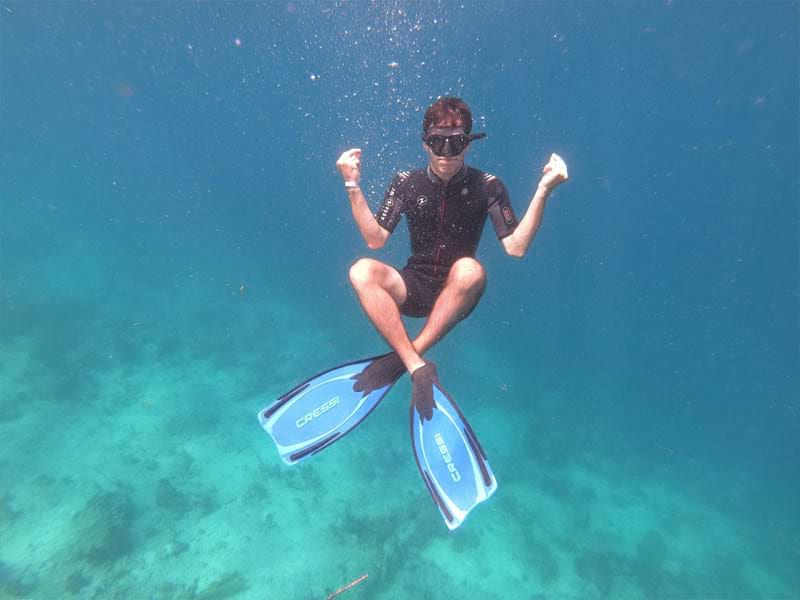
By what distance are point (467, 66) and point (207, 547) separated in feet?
85.3

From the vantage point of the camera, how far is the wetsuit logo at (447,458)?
11.4ft

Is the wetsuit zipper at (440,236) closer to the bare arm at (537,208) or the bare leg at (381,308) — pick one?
the bare arm at (537,208)

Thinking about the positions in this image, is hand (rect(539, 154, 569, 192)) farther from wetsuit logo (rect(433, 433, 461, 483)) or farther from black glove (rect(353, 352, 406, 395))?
wetsuit logo (rect(433, 433, 461, 483))

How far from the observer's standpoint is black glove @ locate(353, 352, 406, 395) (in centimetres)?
379

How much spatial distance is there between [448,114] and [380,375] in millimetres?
2254

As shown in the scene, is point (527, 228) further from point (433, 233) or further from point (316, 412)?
point (316, 412)

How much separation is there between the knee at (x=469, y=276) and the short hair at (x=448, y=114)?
1042 mm

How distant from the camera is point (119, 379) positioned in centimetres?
1107

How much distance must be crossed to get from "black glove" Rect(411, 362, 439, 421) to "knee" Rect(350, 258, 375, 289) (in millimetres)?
802

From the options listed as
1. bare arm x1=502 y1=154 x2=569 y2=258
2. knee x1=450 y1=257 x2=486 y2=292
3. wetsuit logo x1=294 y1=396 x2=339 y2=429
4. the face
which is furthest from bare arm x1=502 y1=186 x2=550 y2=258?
wetsuit logo x1=294 y1=396 x2=339 y2=429

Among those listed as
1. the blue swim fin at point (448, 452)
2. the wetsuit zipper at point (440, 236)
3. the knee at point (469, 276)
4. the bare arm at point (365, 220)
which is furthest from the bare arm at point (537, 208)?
the blue swim fin at point (448, 452)

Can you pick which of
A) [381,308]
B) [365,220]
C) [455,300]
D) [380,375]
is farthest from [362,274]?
[380,375]

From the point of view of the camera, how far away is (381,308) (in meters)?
3.28

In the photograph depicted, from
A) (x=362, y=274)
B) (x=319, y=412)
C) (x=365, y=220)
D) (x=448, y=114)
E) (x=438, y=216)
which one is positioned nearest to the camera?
(x=448, y=114)
